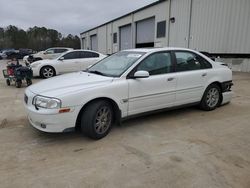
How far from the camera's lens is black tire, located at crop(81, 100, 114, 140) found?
3.52m

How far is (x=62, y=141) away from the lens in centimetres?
369

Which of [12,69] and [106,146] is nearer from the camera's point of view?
[106,146]

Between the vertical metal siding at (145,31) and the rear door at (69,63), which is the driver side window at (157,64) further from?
the vertical metal siding at (145,31)

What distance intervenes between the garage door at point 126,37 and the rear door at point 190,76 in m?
21.7

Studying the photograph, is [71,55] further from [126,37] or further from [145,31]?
[126,37]

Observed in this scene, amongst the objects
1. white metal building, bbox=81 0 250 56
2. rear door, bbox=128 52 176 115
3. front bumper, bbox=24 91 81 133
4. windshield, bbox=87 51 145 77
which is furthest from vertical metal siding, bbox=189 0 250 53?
front bumper, bbox=24 91 81 133

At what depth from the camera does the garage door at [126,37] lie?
2623 centimetres

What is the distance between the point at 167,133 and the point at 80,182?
1907 mm

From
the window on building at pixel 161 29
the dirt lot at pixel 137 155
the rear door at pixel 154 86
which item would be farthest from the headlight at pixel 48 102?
the window on building at pixel 161 29

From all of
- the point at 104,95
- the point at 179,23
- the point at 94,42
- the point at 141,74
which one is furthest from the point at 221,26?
the point at 94,42

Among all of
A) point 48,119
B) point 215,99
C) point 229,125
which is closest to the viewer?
point 48,119

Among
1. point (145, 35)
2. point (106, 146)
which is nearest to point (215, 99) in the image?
point (106, 146)

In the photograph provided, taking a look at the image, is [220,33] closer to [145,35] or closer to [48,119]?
[145,35]

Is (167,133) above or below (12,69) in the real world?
below
